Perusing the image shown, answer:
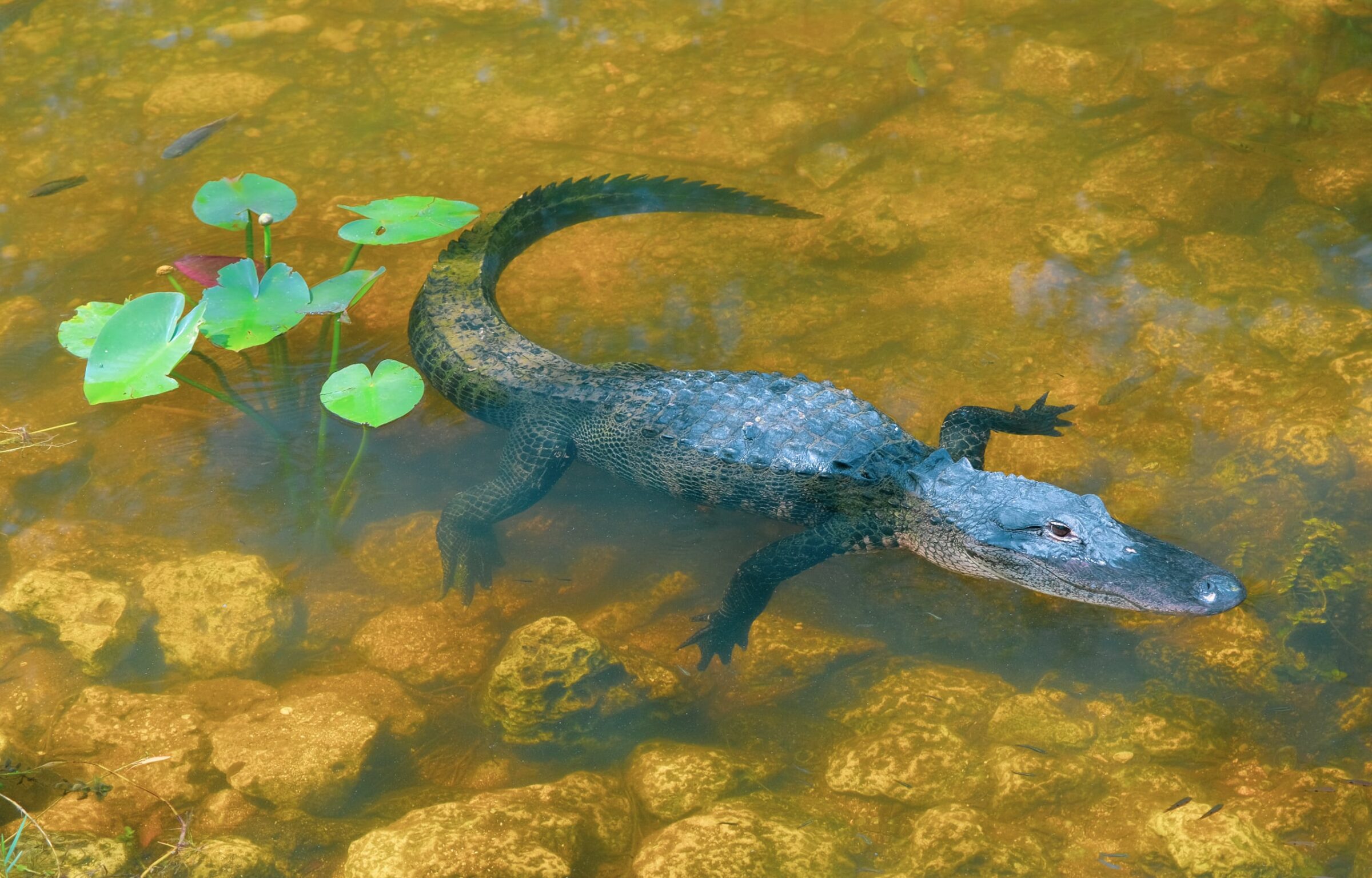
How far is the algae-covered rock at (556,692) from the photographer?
3098 mm

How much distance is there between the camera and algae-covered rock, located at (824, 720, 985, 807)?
9.43 ft

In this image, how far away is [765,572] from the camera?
11.2ft

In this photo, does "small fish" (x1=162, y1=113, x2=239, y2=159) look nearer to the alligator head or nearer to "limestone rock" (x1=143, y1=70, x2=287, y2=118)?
"limestone rock" (x1=143, y1=70, x2=287, y2=118)

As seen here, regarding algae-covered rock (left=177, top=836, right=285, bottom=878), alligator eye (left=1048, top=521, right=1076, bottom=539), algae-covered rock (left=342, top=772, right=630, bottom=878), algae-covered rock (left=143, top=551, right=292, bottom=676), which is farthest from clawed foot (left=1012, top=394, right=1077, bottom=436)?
algae-covered rock (left=177, top=836, right=285, bottom=878)

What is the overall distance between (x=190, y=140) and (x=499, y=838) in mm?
4486

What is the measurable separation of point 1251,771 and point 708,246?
121 inches

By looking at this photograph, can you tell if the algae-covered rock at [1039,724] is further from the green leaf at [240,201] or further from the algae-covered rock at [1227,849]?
the green leaf at [240,201]

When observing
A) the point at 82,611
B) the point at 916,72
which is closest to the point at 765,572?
the point at 82,611

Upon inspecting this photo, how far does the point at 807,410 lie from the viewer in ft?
11.8

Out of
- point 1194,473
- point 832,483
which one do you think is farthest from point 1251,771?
point 832,483

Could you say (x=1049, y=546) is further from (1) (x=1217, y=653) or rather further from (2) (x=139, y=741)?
(2) (x=139, y=741)

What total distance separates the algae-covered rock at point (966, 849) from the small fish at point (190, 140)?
200 inches

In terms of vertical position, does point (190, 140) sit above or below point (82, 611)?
above

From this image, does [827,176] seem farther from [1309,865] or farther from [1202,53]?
[1309,865]
